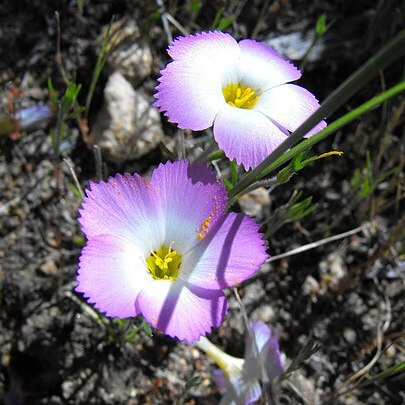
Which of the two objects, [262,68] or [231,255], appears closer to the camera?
[231,255]

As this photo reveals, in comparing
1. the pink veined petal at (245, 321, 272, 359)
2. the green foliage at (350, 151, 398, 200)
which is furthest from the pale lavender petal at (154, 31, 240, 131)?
the pink veined petal at (245, 321, 272, 359)

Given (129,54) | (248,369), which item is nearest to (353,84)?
(248,369)

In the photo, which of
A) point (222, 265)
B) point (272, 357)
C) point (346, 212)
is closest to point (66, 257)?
point (272, 357)

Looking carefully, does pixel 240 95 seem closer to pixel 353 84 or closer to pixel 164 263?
pixel 164 263

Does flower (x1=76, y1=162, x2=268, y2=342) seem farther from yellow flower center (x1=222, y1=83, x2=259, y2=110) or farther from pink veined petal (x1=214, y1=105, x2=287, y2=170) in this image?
yellow flower center (x1=222, y1=83, x2=259, y2=110)

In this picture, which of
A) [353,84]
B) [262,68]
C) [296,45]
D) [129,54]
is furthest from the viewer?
[296,45]

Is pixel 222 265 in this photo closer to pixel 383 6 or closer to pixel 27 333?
pixel 27 333

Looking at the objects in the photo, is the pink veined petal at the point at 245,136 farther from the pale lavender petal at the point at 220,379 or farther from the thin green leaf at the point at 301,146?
the pale lavender petal at the point at 220,379
